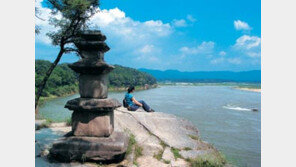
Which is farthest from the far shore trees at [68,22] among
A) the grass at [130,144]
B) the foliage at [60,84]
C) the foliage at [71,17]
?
the foliage at [60,84]

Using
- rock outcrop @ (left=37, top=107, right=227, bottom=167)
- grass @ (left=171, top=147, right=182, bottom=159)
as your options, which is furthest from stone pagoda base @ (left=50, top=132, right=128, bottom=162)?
grass @ (left=171, top=147, right=182, bottom=159)

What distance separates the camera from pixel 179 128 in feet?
29.1

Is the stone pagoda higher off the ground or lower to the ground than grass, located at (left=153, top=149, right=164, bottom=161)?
higher

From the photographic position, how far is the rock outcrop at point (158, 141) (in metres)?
6.05

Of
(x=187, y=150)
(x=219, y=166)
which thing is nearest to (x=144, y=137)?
(x=187, y=150)

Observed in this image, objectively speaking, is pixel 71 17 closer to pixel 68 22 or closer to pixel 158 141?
pixel 68 22

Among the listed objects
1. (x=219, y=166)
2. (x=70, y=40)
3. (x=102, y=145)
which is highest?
(x=70, y=40)

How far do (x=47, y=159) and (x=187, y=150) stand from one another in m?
3.48

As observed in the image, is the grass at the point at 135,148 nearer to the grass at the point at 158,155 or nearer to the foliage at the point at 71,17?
the grass at the point at 158,155

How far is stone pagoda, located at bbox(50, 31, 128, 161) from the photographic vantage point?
5.51 m

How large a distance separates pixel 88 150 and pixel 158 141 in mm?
2343

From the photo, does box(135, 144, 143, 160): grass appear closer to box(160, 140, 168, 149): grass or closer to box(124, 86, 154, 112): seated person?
box(160, 140, 168, 149): grass

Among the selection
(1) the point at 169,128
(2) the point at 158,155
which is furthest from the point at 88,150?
(1) the point at 169,128

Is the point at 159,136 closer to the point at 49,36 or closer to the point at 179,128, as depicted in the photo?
the point at 179,128
